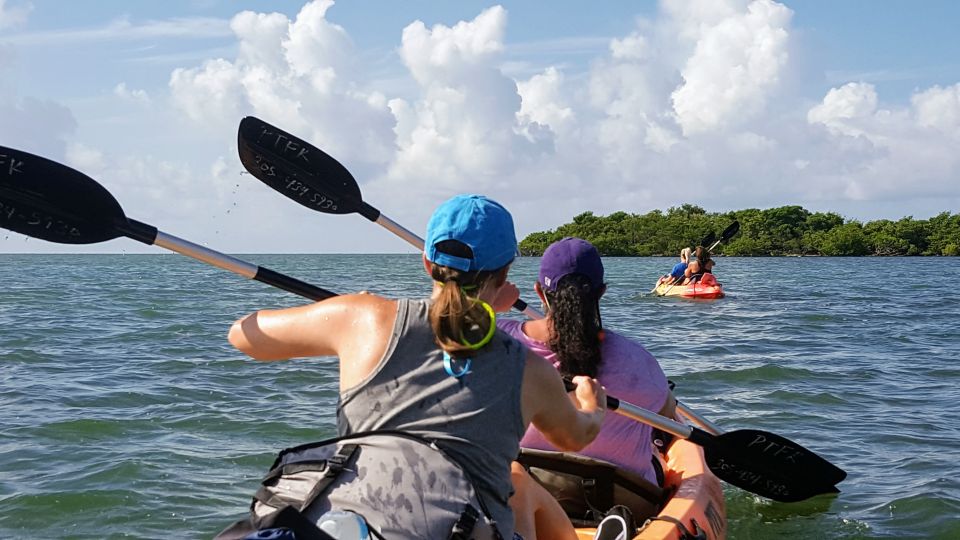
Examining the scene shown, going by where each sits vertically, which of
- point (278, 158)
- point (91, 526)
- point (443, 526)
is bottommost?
point (91, 526)

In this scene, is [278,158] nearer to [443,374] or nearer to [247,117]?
[247,117]

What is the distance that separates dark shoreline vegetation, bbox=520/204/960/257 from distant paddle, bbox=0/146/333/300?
66.0m

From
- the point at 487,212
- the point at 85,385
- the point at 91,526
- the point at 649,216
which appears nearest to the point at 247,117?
the point at 91,526

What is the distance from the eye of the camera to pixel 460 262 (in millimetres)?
2699

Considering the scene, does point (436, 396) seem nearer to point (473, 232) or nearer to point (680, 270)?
point (473, 232)

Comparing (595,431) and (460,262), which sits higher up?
(460,262)

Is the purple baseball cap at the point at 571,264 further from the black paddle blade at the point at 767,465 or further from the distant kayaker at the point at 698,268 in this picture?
the distant kayaker at the point at 698,268

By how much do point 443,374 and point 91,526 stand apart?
433 cm

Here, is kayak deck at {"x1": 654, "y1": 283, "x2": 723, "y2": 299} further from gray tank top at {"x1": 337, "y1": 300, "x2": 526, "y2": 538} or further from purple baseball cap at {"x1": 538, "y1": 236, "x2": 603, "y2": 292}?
gray tank top at {"x1": 337, "y1": 300, "x2": 526, "y2": 538}

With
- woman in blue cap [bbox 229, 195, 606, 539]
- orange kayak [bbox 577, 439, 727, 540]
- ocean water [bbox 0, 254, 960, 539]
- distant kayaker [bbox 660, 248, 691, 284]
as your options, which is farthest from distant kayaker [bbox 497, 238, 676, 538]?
distant kayaker [bbox 660, 248, 691, 284]

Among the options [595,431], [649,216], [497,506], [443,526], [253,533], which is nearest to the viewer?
[253,533]

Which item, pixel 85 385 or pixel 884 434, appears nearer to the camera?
pixel 884 434

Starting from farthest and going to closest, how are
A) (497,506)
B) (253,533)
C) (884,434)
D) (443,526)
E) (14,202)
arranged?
(884,434)
(14,202)
(497,506)
(443,526)
(253,533)

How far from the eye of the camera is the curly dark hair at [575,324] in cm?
409
